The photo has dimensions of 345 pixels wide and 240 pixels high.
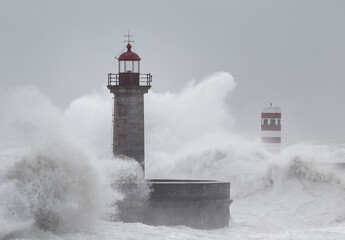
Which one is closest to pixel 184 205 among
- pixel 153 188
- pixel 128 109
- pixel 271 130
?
pixel 153 188

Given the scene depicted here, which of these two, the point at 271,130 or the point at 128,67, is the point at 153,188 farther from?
the point at 271,130

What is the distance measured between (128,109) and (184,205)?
8.22 ft

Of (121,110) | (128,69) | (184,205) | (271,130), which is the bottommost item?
(184,205)

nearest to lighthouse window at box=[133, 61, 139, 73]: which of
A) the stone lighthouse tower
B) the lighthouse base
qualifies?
the stone lighthouse tower

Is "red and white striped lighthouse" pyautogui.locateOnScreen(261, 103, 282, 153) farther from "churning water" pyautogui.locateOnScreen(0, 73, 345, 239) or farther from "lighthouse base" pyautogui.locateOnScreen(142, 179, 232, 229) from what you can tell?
"lighthouse base" pyautogui.locateOnScreen(142, 179, 232, 229)

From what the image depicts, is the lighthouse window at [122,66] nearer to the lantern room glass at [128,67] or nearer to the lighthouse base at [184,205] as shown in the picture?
the lantern room glass at [128,67]

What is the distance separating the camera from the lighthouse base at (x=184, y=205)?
18.7 m

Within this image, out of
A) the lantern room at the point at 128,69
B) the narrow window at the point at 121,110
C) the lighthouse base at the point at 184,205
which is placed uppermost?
the lantern room at the point at 128,69

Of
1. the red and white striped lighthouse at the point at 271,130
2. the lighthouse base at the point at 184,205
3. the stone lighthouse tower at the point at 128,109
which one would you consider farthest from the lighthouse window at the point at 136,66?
the red and white striped lighthouse at the point at 271,130

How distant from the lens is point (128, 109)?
1978 cm

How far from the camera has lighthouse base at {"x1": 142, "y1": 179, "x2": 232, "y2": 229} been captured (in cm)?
1870

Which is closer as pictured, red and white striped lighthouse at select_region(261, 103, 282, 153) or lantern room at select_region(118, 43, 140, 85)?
lantern room at select_region(118, 43, 140, 85)

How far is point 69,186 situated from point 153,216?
376 cm

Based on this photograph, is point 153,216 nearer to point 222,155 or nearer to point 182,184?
point 182,184
